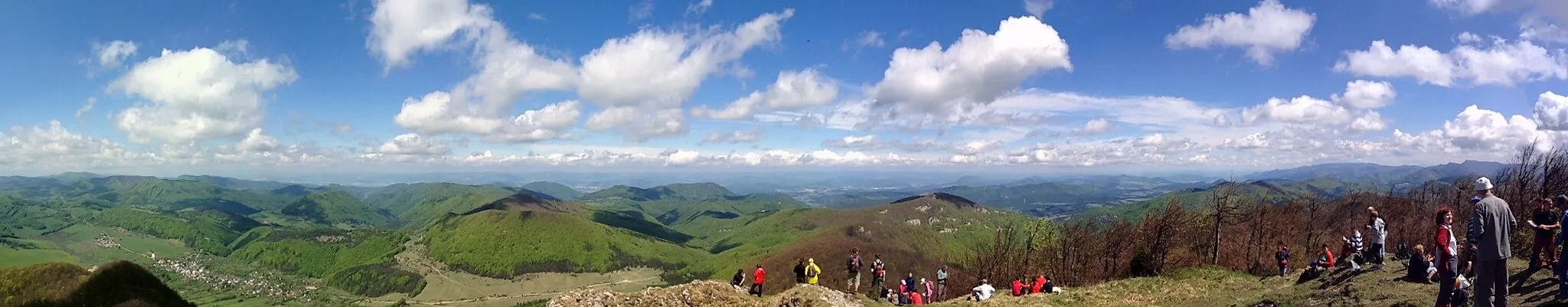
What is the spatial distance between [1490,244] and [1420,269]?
791cm

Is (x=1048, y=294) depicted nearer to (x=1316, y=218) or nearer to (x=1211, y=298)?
(x=1211, y=298)

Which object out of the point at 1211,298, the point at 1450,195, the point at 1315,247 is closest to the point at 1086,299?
the point at 1211,298

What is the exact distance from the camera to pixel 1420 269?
1720 centimetres

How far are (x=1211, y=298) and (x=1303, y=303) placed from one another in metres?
5.48

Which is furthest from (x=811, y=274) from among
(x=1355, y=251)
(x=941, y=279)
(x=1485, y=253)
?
(x=1485, y=253)

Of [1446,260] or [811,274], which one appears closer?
[1446,260]

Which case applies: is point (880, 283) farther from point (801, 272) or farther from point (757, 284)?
point (757, 284)

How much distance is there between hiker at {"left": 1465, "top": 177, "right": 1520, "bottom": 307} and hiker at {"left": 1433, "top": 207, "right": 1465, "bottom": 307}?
1202 millimetres

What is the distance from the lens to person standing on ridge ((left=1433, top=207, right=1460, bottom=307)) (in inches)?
503

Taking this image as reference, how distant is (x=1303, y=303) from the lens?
17.4 metres

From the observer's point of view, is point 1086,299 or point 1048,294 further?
point 1048,294

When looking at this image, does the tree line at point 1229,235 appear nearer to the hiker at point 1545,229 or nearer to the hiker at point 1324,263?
the hiker at point 1324,263

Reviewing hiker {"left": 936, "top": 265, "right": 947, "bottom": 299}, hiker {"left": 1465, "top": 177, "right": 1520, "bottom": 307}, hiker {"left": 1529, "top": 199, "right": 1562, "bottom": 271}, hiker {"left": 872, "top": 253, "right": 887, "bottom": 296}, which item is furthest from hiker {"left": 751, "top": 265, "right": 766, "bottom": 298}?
hiker {"left": 1529, "top": 199, "right": 1562, "bottom": 271}

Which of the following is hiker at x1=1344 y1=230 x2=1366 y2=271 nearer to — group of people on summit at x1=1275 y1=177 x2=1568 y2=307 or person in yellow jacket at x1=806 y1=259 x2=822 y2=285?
group of people on summit at x1=1275 y1=177 x2=1568 y2=307
